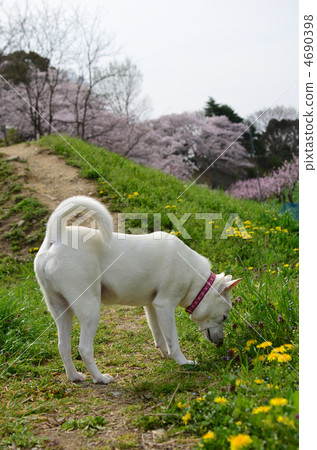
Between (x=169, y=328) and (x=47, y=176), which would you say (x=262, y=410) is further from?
(x=47, y=176)

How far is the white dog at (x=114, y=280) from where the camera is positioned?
10.3ft

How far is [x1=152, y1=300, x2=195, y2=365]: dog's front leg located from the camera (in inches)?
135

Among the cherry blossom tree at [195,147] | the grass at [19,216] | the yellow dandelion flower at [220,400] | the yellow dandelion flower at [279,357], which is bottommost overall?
the yellow dandelion flower at [220,400]

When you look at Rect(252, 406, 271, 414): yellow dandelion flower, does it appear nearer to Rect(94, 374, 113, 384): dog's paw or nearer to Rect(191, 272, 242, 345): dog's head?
Rect(94, 374, 113, 384): dog's paw

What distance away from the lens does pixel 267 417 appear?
1836 millimetres

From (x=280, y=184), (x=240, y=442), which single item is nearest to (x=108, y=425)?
(x=240, y=442)

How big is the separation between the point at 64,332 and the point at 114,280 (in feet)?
1.85

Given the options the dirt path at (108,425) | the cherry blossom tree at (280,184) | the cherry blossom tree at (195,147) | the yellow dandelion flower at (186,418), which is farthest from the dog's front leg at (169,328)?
the cherry blossom tree at (195,147)

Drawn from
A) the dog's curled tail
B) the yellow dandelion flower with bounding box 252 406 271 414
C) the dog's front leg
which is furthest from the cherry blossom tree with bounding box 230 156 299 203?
the yellow dandelion flower with bounding box 252 406 271 414

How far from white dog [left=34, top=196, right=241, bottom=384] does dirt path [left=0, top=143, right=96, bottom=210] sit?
516 centimetres

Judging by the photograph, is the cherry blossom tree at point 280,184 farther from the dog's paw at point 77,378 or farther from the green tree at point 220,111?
the dog's paw at point 77,378

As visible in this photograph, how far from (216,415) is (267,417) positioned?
0.44 meters

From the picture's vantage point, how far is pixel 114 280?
3365mm

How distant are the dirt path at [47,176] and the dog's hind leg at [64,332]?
17.1 feet
